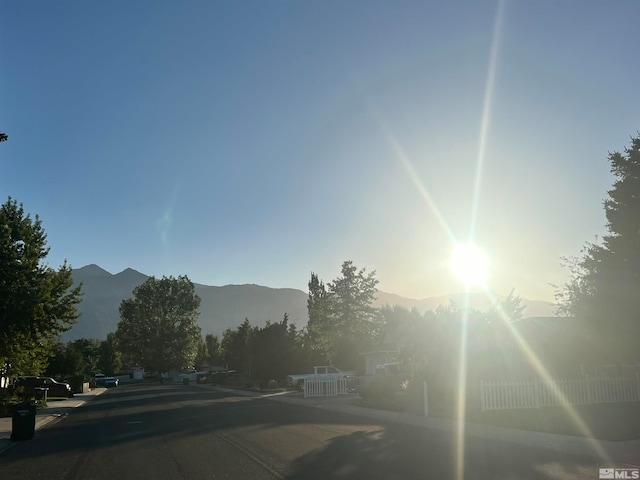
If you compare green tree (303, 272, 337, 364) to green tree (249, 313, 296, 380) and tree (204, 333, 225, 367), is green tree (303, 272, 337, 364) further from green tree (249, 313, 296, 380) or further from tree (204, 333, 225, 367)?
tree (204, 333, 225, 367)

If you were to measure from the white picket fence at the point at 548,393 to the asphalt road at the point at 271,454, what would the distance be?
429 cm

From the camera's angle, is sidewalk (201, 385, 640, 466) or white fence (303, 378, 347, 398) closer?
sidewalk (201, 385, 640, 466)

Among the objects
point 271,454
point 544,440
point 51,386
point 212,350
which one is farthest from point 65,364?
point 212,350

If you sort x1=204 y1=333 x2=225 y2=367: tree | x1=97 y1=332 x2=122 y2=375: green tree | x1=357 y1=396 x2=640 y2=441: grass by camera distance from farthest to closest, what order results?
x1=204 y1=333 x2=225 y2=367: tree
x1=97 y1=332 x2=122 y2=375: green tree
x1=357 y1=396 x2=640 y2=441: grass

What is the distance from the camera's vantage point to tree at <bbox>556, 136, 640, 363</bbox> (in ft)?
91.6

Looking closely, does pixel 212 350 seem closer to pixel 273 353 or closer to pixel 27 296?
pixel 273 353

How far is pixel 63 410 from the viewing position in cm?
3005

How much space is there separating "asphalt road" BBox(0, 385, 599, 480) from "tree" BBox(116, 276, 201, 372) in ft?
249

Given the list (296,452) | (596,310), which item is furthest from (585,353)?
(296,452)

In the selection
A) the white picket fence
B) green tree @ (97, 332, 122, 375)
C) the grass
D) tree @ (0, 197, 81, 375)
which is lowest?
green tree @ (97, 332, 122, 375)

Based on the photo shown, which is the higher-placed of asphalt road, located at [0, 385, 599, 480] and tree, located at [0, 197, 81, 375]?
tree, located at [0, 197, 81, 375]

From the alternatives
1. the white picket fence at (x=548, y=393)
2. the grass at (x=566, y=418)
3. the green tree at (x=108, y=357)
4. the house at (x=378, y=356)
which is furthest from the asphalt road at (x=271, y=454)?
the green tree at (x=108, y=357)

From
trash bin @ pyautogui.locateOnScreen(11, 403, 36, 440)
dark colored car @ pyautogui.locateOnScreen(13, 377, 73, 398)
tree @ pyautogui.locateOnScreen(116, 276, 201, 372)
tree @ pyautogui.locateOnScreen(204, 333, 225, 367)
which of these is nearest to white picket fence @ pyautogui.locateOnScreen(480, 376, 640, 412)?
trash bin @ pyautogui.locateOnScreen(11, 403, 36, 440)

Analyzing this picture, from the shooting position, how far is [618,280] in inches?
1156
